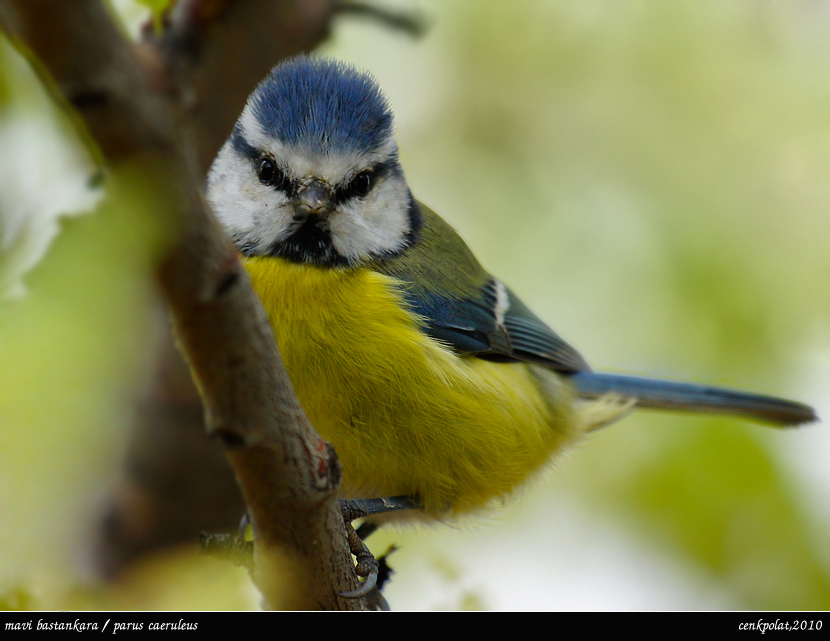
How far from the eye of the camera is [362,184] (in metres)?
1.86

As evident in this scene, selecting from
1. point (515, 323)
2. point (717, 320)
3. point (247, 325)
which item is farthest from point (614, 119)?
point (247, 325)

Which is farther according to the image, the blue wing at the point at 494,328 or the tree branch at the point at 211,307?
the blue wing at the point at 494,328

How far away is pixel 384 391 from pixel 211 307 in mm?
872

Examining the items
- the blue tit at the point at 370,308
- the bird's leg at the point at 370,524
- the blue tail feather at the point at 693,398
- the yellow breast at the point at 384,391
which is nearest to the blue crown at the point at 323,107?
the blue tit at the point at 370,308

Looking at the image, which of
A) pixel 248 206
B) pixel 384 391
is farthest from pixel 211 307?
pixel 248 206

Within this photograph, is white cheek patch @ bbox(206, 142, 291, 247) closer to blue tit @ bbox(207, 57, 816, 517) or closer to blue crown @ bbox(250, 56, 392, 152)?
blue tit @ bbox(207, 57, 816, 517)

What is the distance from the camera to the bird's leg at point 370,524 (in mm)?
1459

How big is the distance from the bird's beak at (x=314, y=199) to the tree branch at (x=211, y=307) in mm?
393

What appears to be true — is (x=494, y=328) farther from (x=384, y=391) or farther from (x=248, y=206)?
(x=248, y=206)

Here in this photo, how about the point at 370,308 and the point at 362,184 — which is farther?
the point at 362,184

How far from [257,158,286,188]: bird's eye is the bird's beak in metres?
0.07

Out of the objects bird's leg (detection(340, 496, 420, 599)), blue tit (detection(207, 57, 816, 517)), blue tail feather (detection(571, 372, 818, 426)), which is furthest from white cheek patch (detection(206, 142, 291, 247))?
blue tail feather (detection(571, 372, 818, 426))

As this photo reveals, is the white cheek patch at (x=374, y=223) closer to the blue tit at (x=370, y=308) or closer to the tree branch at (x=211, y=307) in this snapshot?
the blue tit at (x=370, y=308)
